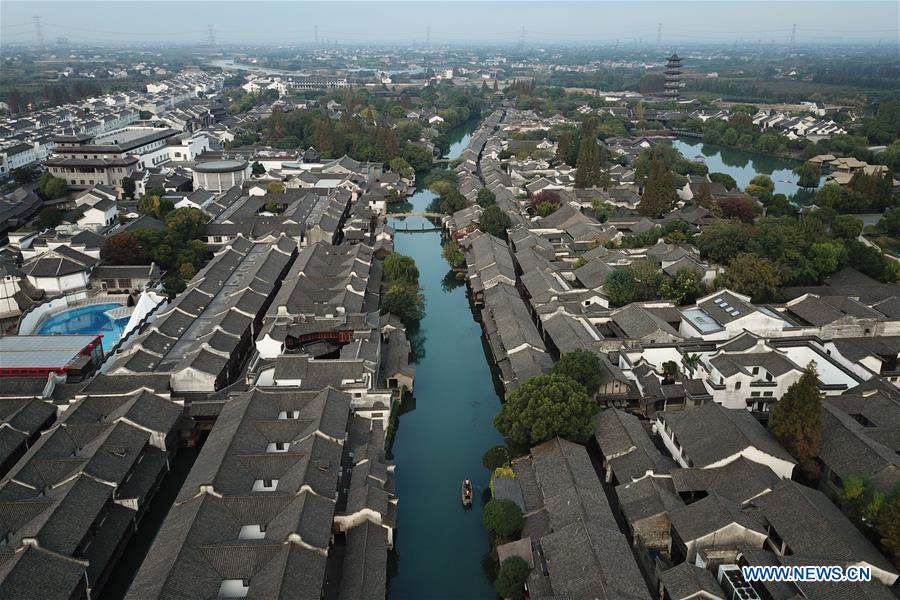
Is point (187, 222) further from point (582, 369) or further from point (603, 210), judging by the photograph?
point (582, 369)

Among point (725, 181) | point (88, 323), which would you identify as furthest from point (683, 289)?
point (88, 323)

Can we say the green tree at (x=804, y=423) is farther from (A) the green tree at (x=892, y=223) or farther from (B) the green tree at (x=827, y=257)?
(A) the green tree at (x=892, y=223)

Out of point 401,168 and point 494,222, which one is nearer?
point 494,222

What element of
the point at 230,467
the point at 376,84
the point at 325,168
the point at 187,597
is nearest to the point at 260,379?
the point at 230,467

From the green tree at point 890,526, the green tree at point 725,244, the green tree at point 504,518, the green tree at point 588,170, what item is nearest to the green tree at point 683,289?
the green tree at point 725,244

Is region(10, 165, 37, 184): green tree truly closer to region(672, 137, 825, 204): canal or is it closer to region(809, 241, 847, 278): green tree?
region(809, 241, 847, 278): green tree

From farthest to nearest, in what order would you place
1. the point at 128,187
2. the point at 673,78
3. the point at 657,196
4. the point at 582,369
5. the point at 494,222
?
1. the point at 673,78
2. the point at 128,187
3. the point at 657,196
4. the point at 494,222
5. the point at 582,369

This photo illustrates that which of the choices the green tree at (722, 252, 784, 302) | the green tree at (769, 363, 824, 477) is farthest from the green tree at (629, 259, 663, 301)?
the green tree at (769, 363, 824, 477)
